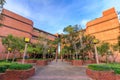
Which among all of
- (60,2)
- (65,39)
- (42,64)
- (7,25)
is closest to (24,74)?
(42,64)

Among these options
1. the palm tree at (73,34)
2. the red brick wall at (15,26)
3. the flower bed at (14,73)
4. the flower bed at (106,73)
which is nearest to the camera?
the flower bed at (14,73)

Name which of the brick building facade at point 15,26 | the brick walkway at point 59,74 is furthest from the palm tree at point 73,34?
the brick walkway at point 59,74

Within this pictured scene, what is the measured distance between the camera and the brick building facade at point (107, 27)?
2268 centimetres

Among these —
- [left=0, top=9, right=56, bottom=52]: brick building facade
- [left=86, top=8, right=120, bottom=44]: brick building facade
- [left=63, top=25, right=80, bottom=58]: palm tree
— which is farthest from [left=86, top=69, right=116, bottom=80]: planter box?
[left=86, top=8, right=120, bottom=44]: brick building facade

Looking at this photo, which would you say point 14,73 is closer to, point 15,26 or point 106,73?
point 106,73

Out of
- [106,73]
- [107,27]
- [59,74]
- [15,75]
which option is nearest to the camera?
[15,75]

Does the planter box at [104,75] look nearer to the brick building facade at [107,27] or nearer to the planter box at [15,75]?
the planter box at [15,75]

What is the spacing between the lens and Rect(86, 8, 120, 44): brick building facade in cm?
2268

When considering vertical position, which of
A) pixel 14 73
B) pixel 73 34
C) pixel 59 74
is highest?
pixel 73 34

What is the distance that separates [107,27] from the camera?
24.4 meters

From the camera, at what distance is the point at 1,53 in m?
21.0

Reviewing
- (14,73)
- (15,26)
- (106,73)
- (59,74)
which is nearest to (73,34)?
(59,74)

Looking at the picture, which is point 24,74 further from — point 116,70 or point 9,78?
point 116,70

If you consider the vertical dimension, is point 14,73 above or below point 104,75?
above
